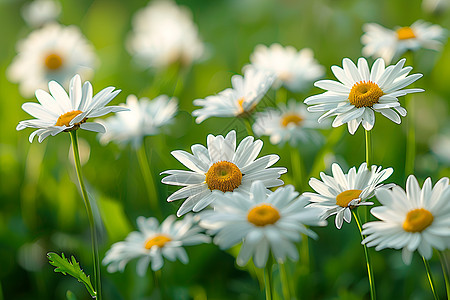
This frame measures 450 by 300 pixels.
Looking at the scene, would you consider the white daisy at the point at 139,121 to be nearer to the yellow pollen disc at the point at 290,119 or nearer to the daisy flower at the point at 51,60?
the yellow pollen disc at the point at 290,119

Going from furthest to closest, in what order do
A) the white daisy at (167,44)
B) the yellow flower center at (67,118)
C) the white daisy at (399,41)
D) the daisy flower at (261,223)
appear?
1. the white daisy at (167,44)
2. the white daisy at (399,41)
3. the yellow flower center at (67,118)
4. the daisy flower at (261,223)

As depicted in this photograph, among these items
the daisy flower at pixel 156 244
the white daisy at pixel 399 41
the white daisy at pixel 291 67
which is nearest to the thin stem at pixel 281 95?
the white daisy at pixel 291 67

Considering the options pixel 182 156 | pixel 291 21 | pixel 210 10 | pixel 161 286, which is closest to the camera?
pixel 182 156

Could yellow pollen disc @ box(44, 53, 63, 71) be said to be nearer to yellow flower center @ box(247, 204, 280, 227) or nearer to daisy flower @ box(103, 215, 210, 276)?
daisy flower @ box(103, 215, 210, 276)

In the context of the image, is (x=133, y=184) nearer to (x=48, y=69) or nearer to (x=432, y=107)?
(x=48, y=69)

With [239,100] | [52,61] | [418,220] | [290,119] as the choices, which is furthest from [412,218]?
[52,61]

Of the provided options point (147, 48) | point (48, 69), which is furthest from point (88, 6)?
point (48, 69)

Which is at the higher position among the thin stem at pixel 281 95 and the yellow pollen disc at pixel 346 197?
the thin stem at pixel 281 95
